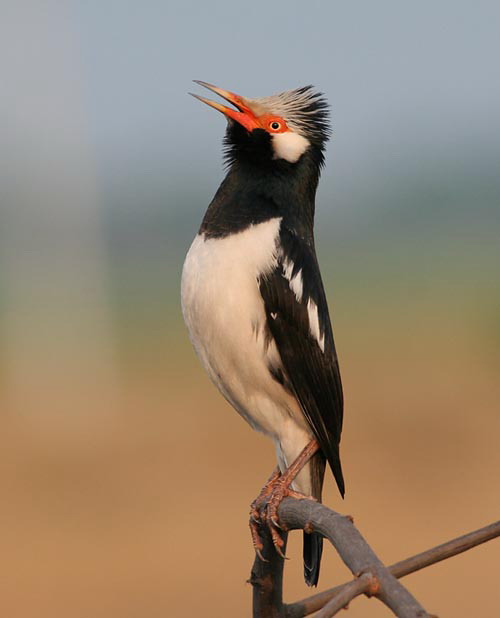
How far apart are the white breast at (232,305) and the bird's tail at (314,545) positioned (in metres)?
0.51

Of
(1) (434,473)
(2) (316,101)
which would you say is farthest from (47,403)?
(2) (316,101)

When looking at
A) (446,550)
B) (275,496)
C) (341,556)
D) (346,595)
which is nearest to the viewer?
(346,595)

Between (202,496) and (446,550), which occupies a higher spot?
(446,550)

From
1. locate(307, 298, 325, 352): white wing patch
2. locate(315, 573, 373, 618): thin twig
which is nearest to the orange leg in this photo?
locate(307, 298, 325, 352): white wing patch

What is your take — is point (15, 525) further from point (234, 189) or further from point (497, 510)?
point (234, 189)

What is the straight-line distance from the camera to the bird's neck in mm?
4645

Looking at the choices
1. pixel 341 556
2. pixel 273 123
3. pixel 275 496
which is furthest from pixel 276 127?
pixel 341 556

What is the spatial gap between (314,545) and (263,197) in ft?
4.80

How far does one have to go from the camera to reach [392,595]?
206 centimetres

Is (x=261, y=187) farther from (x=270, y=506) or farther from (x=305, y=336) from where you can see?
(x=270, y=506)

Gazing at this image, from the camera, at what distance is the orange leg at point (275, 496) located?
4355 mm

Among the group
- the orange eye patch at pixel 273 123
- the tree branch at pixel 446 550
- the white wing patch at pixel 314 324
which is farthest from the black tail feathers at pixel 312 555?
the tree branch at pixel 446 550

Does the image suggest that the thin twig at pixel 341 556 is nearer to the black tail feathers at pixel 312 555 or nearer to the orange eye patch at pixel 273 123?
the black tail feathers at pixel 312 555

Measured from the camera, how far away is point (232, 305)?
4551mm
